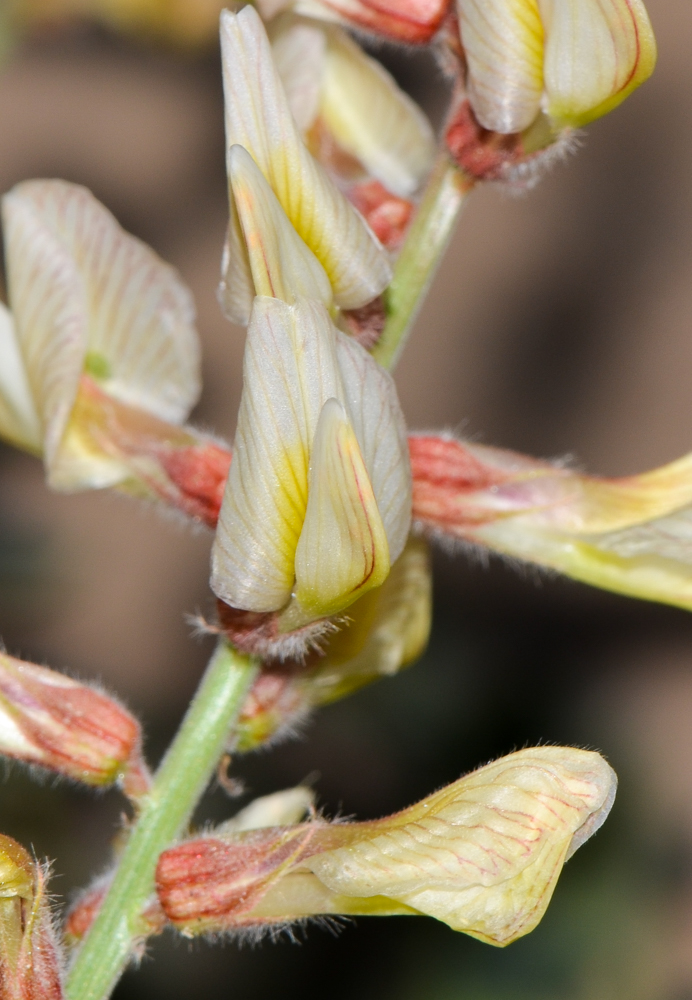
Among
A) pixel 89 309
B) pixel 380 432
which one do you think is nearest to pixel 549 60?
pixel 380 432

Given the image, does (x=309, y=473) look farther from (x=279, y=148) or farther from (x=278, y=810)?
(x=278, y=810)

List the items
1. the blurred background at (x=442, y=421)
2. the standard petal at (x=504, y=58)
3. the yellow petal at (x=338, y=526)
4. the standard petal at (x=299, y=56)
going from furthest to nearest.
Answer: the blurred background at (x=442, y=421), the standard petal at (x=299, y=56), the standard petal at (x=504, y=58), the yellow petal at (x=338, y=526)

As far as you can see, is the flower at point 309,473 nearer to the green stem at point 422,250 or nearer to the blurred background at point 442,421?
the green stem at point 422,250

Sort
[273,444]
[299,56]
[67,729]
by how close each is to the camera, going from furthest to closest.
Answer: [299,56] < [67,729] < [273,444]

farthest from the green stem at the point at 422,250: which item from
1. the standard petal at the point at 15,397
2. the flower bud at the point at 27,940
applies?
the flower bud at the point at 27,940

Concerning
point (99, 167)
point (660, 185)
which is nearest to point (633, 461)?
Result: point (660, 185)

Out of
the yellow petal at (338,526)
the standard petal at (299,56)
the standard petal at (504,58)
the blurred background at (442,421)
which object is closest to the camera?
the yellow petal at (338,526)
